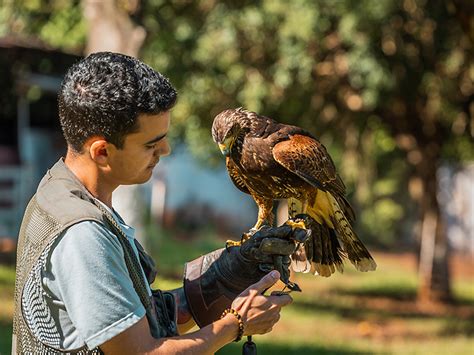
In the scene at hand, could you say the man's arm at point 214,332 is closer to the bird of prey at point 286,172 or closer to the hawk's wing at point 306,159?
the bird of prey at point 286,172

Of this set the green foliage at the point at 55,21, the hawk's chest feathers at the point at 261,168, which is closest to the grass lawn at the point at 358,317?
the green foliage at the point at 55,21

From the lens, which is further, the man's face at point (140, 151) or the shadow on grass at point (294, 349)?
the shadow on grass at point (294, 349)

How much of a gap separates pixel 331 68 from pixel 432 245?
→ 3.00 meters

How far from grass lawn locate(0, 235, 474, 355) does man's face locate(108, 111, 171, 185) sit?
473cm

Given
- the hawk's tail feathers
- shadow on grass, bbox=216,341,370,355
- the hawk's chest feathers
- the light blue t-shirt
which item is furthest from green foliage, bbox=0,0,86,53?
the light blue t-shirt

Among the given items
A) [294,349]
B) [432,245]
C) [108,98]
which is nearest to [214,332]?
[108,98]

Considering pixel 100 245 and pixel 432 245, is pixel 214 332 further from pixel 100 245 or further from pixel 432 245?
pixel 432 245

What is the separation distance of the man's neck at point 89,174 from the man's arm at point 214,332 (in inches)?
14.5

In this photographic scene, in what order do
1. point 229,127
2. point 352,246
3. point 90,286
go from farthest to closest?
point 229,127 → point 352,246 → point 90,286

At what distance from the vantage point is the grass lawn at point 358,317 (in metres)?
8.66

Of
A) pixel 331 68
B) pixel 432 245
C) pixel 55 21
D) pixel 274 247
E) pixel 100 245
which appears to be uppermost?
pixel 55 21

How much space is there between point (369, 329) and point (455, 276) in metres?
6.99

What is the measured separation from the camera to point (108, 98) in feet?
7.16

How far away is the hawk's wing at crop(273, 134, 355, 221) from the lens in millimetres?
3645
